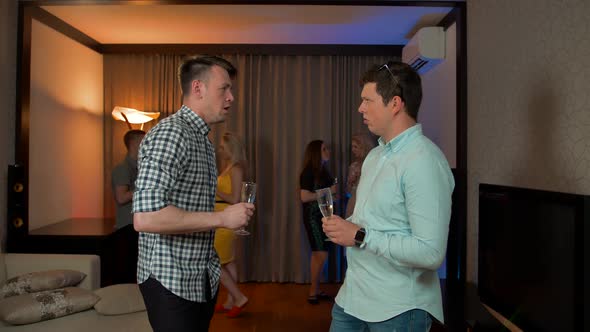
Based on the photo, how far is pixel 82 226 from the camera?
4.30m

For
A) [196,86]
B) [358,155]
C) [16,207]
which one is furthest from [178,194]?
[358,155]

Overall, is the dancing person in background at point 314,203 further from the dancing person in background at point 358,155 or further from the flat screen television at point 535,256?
the flat screen television at point 535,256

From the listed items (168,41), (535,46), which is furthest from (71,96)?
(535,46)

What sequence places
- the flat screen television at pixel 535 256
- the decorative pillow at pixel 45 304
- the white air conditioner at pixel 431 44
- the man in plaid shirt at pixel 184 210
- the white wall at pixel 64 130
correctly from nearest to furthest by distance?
the man in plaid shirt at pixel 184 210 → the flat screen television at pixel 535 256 → the decorative pillow at pixel 45 304 → the white wall at pixel 64 130 → the white air conditioner at pixel 431 44

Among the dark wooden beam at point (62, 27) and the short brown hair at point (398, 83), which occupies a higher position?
the dark wooden beam at point (62, 27)

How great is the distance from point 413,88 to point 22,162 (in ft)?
10.2

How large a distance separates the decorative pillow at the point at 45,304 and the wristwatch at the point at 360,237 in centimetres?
213

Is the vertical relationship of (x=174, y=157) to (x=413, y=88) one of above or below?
below

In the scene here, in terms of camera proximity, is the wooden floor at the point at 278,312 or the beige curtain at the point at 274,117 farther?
the beige curtain at the point at 274,117

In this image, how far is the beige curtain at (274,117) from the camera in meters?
5.48

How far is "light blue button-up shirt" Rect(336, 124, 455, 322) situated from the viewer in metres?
1.43

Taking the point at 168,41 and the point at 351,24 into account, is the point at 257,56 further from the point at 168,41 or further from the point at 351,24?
the point at 351,24

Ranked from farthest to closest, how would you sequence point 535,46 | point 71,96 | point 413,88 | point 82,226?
1. point 71,96
2. point 82,226
3. point 535,46
4. point 413,88

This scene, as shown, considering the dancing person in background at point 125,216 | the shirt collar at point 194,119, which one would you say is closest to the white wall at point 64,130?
the dancing person in background at point 125,216
